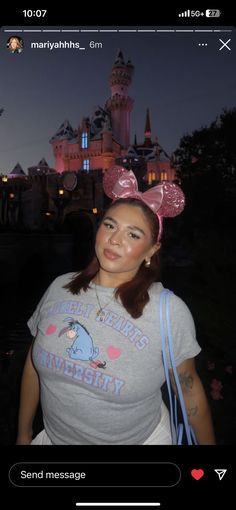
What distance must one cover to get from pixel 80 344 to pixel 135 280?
18.8 inches

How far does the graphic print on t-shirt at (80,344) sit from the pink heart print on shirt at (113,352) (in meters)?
0.05

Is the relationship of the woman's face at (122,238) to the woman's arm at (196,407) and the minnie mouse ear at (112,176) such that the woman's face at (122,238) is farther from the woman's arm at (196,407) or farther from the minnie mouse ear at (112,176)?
the woman's arm at (196,407)

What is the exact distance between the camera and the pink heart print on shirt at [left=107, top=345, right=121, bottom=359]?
60.6 inches

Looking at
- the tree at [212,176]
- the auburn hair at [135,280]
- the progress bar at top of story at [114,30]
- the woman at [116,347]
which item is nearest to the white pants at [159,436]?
the woman at [116,347]

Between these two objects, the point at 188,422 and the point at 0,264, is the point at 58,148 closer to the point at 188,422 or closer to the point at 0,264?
the point at 0,264

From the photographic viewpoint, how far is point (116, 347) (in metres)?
1.55

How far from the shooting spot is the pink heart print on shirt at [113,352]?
1.54 metres

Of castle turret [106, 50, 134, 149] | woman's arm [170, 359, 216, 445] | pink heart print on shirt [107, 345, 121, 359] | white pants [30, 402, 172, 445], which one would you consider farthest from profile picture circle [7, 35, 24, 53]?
castle turret [106, 50, 134, 149]
